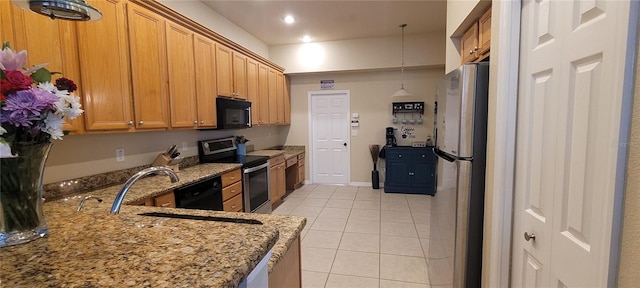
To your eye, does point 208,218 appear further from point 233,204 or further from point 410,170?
point 410,170

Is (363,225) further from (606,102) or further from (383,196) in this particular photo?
(606,102)

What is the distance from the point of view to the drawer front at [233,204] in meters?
2.89

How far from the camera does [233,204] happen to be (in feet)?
9.93

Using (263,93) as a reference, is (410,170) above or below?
below

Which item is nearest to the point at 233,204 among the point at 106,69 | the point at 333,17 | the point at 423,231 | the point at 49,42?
the point at 106,69

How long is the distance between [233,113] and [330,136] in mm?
2550

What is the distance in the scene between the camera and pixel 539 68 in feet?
3.65

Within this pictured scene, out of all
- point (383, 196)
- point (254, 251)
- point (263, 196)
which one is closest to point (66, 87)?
point (254, 251)

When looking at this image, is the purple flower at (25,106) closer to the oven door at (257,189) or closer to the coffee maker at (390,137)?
the oven door at (257,189)

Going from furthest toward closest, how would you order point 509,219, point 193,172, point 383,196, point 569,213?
point 383,196
point 193,172
point 509,219
point 569,213

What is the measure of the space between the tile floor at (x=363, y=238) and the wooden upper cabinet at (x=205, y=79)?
5.76ft

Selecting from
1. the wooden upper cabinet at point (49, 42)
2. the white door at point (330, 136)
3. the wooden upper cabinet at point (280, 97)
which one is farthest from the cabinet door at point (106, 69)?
the white door at point (330, 136)

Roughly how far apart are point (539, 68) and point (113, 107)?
264 centimetres

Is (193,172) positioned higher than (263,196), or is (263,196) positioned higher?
(193,172)
